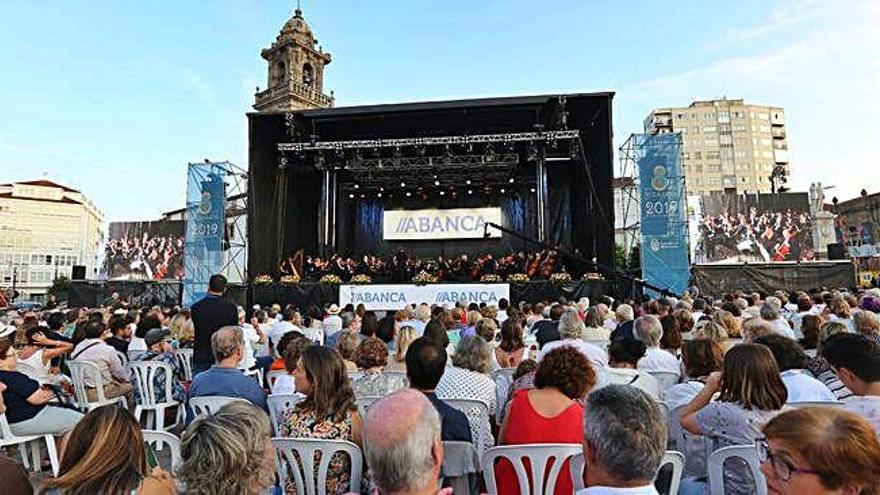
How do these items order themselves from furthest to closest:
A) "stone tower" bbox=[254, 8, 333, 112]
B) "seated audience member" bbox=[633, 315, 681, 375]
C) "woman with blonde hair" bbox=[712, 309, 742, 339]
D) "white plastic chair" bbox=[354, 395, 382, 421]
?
"stone tower" bbox=[254, 8, 333, 112]
"woman with blonde hair" bbox=[712, 309, 742, 339]
"seated audience member" bbox=[633, 315, 681, 375]
"white plastic chair" bbox=[354, 395, 382, 421]

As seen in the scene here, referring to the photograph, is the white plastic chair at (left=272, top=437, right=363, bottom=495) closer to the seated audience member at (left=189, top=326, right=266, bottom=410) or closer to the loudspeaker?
the seated audience member at (left=189, top=326, right=266, bottom=410)

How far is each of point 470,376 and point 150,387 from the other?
304cm

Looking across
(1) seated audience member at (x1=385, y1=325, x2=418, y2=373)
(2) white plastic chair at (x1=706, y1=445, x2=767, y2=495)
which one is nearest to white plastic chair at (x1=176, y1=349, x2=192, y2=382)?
(1) seated audience member at (x1=385, y1=325, x2=418, y2=373)

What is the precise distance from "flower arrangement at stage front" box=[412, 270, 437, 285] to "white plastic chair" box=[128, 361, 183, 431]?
28.4 feet

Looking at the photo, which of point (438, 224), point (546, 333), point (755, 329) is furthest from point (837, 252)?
point (755, 329)

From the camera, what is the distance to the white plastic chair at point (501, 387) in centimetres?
328

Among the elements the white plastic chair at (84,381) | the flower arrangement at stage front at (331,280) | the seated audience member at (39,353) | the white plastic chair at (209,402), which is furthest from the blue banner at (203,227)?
the white plastic chair at (209,402)

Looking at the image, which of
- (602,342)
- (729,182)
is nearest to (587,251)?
(602,342)

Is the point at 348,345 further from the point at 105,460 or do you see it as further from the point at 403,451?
the point at 403,451

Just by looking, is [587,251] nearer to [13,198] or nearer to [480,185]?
[480,185]

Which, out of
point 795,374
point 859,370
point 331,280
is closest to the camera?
point 859,370

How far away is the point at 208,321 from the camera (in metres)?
4.24

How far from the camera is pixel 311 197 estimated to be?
16.2 meters

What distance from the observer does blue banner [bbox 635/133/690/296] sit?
11.9 m
